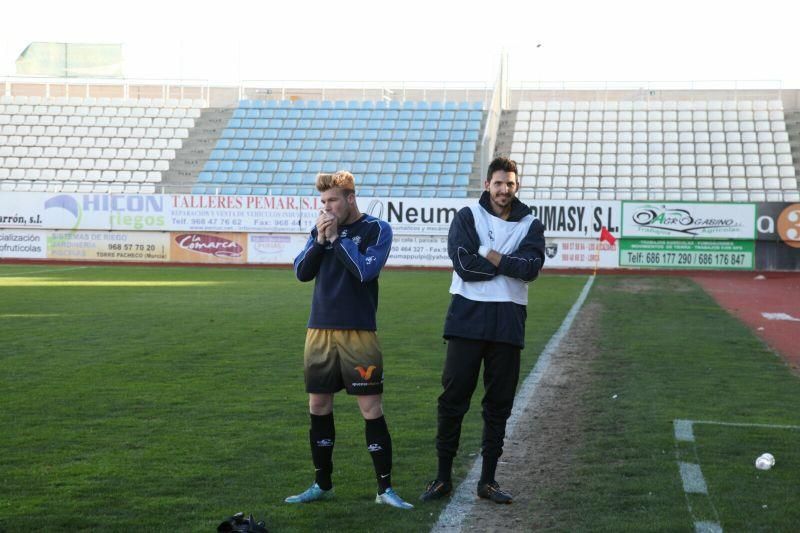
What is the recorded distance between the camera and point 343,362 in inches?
232

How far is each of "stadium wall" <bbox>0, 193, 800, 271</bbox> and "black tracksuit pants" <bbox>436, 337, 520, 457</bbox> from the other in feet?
89.7

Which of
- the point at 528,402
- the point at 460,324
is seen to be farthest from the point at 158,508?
the point at 528,402

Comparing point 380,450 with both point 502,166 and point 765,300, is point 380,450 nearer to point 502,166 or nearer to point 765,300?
point 502,166

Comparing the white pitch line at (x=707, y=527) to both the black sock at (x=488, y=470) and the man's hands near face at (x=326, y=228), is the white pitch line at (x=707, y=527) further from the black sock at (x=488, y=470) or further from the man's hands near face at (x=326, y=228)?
the man's hands near face at (x=326, y=228)

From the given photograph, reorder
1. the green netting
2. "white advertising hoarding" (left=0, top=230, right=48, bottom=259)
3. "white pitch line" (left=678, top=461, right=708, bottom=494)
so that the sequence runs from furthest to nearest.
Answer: the green netting < "white advertising hoarding" (left=0, top=230, right=48, bottom=259) < "white pitch line" (left=678, top=461, right=708, bottom=494)

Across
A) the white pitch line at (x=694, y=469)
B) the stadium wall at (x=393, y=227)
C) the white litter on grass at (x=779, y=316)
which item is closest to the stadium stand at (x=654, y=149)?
the stadium wall at (x=393, y=227)

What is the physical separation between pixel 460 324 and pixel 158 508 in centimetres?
193

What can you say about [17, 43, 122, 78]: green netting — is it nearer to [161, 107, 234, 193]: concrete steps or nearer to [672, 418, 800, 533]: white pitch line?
[161, 107, 234, 193]: concrete steps

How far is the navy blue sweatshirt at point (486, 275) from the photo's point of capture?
6.01 metres

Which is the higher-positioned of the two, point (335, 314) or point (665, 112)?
point (665, 112)

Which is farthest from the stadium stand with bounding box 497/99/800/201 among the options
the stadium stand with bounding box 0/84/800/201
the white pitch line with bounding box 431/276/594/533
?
the white pitch line with bounding box 431/276/594/533

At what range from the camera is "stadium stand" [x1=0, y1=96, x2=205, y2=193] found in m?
40.8

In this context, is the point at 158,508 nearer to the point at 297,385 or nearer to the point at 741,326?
the point at 297,385

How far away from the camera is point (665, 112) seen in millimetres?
43219
